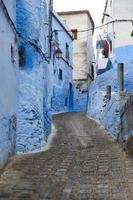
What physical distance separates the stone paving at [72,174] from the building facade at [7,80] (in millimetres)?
564

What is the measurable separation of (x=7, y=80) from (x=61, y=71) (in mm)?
17905

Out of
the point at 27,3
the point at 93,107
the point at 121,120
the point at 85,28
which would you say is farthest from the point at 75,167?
the point at 85,28

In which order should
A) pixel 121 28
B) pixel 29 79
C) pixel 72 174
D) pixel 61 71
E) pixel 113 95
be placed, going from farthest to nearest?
1. pixel 61 71
2. pixel 121 28
3. pixel 113 95
4. pixel 29 79
5. pixel 72 174

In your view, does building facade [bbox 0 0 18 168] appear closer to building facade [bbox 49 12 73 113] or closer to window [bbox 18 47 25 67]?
window [bbox 18 47 25 67]

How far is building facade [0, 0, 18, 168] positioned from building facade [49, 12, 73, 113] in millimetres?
12556

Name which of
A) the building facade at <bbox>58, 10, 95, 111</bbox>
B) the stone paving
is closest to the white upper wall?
the building facade at <bbox>58, 10, 95, 111</bbox>

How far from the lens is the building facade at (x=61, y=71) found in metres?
25.7

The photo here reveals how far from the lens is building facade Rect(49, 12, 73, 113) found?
25719mm

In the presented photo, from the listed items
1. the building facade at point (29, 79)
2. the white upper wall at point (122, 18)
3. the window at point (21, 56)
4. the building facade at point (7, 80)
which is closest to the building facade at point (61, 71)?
the white upper wall at point (122, 18)

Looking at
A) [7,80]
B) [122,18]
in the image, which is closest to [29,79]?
[7,80]

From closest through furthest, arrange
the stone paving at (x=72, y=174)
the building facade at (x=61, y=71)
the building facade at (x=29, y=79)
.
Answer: the stone paving at (x=72, y=174) → the building facade at (x=29, y=79) → the building facade at (x=61, y=71)

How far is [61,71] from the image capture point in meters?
28.4

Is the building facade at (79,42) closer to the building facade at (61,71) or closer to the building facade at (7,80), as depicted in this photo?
the building facade at (61,71)

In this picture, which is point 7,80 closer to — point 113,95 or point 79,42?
point 113,95
